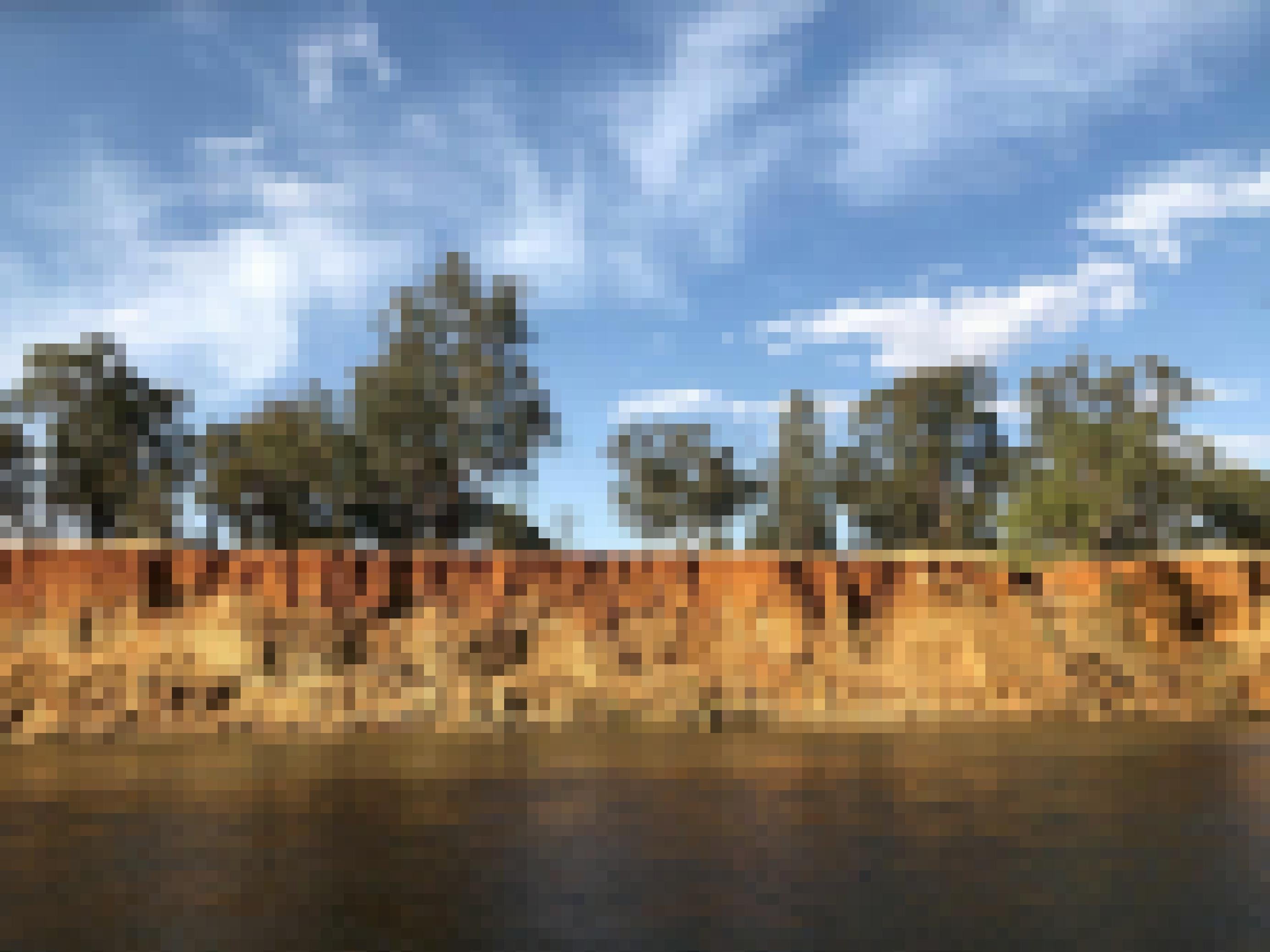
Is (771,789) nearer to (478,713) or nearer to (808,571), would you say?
(478,713)

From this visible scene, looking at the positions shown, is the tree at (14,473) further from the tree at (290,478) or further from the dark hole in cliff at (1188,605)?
the dark hole in cliff at (1188,605)

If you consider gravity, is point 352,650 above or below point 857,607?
below

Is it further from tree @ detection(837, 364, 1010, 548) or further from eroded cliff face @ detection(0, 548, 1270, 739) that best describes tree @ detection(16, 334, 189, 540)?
tree @ detection(837, 364, 1010, 548)

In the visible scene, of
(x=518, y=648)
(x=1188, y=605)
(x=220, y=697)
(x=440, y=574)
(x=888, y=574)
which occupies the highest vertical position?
(x=440, y=574)

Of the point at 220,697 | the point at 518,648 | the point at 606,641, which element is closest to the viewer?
the point at 220,697

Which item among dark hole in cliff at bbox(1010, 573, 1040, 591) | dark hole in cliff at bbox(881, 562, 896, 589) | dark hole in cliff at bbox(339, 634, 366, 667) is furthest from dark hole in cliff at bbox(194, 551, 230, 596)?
dark hole in cliff at bbox(1010, 573, 1040, 591)

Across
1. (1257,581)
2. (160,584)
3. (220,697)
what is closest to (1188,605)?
(1257,581)

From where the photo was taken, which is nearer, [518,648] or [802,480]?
[518,648]

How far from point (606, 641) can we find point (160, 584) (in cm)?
1412

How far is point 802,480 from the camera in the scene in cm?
7175

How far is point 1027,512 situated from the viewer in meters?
53.8

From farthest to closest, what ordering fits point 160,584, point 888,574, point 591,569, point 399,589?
point 888,574, point 591,569, point 399,589, point 160,584

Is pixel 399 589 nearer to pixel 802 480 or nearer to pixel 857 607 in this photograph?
pixel 857 607

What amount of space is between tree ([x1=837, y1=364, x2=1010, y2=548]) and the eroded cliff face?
29.0 meters
